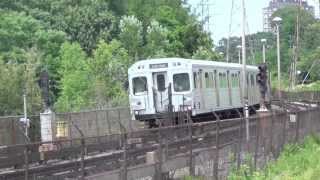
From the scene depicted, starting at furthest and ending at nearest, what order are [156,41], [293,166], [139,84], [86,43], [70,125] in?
1. [86,43]
2. [156,41]
3. [139,84]
4. [70,125]
5. [293,166]

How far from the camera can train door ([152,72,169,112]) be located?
2905cm

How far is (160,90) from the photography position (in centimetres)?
2939

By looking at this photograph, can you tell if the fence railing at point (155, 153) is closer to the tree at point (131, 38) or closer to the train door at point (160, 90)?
the train door at point (160, 90)

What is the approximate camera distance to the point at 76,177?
9500 millimetres

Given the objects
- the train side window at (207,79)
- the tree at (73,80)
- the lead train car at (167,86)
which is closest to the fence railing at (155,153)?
the lead train car at (167,86)

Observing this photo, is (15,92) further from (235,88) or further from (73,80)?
(73,80)

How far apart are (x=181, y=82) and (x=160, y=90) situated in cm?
101

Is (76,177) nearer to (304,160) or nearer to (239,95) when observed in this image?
(304,160)

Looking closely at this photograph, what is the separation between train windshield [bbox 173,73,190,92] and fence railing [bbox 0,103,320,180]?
1007 cm

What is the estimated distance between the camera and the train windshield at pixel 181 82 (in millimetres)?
28859

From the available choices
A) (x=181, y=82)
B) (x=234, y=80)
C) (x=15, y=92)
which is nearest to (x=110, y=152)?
(x=181, y=82)

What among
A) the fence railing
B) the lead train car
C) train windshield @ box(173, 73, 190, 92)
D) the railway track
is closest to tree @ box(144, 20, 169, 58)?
the lead train car

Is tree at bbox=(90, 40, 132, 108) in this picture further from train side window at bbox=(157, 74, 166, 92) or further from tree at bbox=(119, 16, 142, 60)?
train side window at bbox=(157, 74, 166, 92)

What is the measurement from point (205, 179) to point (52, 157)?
428 cm
